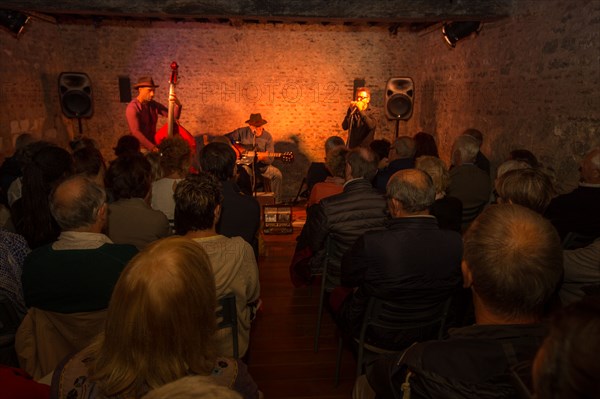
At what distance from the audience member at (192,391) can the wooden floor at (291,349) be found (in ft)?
7.73

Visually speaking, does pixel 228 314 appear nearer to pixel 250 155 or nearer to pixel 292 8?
pixel 292 8

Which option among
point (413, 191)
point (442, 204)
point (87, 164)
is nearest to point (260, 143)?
point (87, 164)

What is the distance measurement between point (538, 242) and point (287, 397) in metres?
2.07

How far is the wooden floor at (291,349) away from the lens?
292cm

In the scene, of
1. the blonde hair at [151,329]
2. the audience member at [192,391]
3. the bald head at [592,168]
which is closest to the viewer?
the audience member at [192,391]

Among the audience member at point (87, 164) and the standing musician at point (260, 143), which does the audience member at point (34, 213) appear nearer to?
the audience member at point (87, 164)

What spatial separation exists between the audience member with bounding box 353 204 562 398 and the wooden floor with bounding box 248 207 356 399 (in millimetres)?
1592

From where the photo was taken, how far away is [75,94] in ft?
24.4

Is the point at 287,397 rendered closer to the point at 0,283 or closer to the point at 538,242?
the point at 0,283

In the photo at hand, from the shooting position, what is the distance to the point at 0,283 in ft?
6.70

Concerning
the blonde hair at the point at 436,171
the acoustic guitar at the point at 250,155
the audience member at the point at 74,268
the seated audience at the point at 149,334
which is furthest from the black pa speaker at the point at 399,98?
the seated audience at the point at 149,334

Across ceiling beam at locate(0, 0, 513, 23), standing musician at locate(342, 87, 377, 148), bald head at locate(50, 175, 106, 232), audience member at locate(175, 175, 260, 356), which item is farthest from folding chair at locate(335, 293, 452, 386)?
standing musician at locate(342, 87, 377, 148)

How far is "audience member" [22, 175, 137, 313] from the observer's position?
73.4 inches

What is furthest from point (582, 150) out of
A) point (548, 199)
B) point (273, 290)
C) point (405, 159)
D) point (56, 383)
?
point (56, 383)
